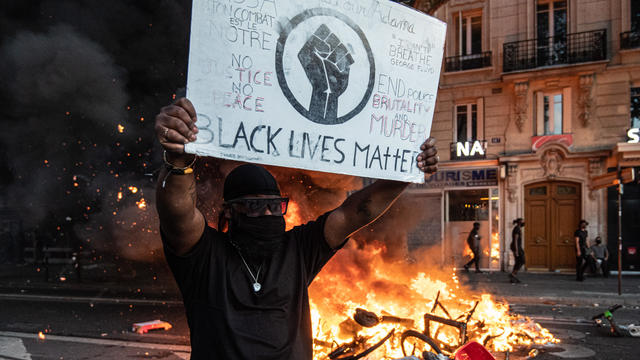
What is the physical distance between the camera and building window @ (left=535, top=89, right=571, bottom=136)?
53.5 feet

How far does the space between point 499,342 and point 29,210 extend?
13850mm

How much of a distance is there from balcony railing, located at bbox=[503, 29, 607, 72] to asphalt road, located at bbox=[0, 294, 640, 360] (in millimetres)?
10370

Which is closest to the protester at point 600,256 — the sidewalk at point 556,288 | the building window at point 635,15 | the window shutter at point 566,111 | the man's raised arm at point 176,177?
the sidewalk at point 556,288

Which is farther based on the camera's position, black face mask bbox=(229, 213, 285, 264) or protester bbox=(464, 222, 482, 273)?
protester bbox=(464, 222, 482, 273)

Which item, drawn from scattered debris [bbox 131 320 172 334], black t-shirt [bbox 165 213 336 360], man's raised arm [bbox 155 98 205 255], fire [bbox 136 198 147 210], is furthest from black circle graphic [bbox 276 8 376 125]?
fire [bbox 136 198 147 210]

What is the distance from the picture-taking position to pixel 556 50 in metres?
16.4

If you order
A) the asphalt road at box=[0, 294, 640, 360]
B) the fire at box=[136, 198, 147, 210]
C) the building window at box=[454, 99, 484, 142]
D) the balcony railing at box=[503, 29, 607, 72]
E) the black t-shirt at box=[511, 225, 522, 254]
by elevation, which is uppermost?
the balcony railing at box=[503, 29, 607, 72]

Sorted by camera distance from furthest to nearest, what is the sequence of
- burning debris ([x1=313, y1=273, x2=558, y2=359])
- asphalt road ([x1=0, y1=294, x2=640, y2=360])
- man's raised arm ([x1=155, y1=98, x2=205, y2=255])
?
1. asphalt road ([x1=0, y1=294, x2=640, y2=360])
2. burning debris ([x1=313, y1=273, x2=558, y2=359])
3. man's raised arm ([x1=155, y1=98, x2=205, y2=255])

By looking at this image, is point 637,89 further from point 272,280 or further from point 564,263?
point 272,280

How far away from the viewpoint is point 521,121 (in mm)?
16641

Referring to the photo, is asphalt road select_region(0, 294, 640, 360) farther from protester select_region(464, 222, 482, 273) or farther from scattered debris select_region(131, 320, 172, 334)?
protester select_region(464, 222, 482, 273)

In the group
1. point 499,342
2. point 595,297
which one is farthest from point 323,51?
point 595,297

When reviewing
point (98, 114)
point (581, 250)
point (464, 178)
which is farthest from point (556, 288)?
point (98, 114)

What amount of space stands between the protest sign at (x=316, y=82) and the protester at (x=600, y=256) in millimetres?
14527
